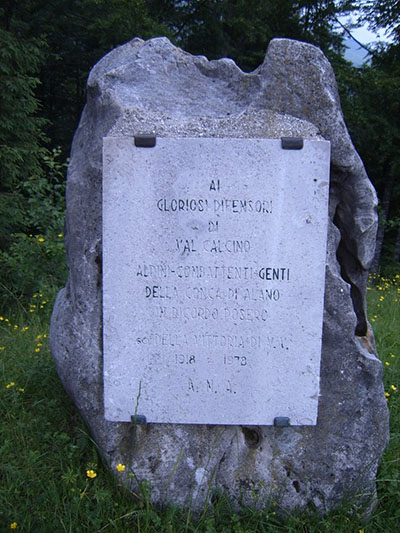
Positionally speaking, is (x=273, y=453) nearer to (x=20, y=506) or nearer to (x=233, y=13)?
(x=20, y=506)

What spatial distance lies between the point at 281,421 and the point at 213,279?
0.68m

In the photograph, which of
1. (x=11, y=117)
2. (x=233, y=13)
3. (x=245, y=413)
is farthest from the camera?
(x=233, y=13)

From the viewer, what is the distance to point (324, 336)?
2.02m

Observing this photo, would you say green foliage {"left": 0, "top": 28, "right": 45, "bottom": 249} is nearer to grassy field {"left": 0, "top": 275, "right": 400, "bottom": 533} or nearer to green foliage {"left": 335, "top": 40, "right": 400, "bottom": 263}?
grassy field {"left": 0, "top": 275, "right": 400, "bottom": 533}

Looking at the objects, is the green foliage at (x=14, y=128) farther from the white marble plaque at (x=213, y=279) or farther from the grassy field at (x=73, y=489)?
the white marble plaque at (x=213, y=279)

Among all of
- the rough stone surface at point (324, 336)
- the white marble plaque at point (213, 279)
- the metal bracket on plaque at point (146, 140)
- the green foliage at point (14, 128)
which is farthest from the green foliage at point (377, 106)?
the metal bracket on plaque at point (146, 140)

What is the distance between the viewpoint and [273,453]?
6.70 ft

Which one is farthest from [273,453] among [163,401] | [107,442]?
[107,442]

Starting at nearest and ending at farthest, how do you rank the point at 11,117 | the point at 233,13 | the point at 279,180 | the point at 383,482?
the point at 279,180 → the point at 383,482 → the point at 11,117 → the point at 233,13

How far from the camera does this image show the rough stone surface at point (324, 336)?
1.97 metres

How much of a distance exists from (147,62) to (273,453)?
6.04 feet

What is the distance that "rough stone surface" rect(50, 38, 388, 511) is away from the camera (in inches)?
77.4

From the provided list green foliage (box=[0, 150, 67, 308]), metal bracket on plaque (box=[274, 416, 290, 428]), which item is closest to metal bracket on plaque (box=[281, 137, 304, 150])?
metal bracket on plaque (box=[274, 416, 290, 428])

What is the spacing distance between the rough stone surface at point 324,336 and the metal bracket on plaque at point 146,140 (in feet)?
0.29
